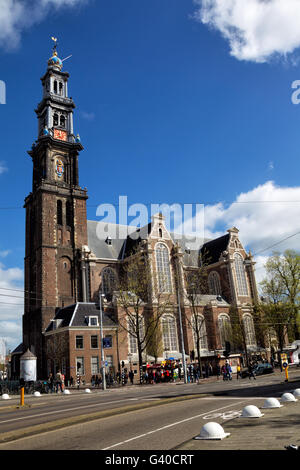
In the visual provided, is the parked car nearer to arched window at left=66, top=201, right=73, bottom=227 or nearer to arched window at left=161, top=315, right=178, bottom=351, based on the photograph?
arched window at left=161, top=315, right=178, bottom=351

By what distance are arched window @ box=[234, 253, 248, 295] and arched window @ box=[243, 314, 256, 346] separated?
415 centimetres

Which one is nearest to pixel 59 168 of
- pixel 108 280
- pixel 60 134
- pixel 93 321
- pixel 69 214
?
pixel 60 134

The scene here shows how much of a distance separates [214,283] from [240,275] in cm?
470

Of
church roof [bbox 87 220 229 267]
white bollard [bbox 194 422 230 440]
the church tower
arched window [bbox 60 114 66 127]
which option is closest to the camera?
white bollard [bbox 194 422 230 440]

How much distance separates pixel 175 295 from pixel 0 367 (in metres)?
88.2

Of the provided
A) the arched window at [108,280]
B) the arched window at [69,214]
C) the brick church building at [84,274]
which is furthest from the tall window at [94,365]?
the arched window at [69,214]

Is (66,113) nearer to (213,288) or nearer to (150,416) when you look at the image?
(213,288)

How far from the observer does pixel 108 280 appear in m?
56.9

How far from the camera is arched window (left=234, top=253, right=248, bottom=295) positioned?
6194cm

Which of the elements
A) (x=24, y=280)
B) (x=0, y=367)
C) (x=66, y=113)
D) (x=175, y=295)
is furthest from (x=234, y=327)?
(x=0, y=367)

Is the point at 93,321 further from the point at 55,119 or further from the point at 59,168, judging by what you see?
the point at 55,119

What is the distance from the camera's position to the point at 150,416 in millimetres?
11719

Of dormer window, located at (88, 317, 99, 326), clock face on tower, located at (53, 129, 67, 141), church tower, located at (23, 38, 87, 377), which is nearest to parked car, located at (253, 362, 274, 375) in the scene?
dormer window, located at (88, 317, 99, 326)
